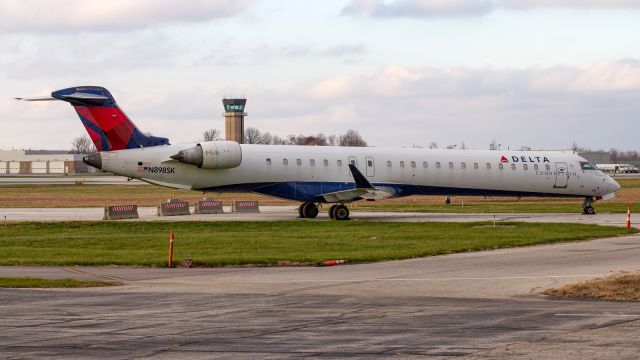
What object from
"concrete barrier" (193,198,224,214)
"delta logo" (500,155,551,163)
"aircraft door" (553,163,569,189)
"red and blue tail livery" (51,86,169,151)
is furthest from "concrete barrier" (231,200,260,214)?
"aircraft door" (553,163,569,189)

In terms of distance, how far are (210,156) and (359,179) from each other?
653 centimetres

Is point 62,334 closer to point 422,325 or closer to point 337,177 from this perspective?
point 422,325

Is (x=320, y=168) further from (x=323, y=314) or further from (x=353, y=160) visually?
(x=323, y=314)

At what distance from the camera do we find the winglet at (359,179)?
42.2m

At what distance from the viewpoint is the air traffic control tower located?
17388cm

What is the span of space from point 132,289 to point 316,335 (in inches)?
292

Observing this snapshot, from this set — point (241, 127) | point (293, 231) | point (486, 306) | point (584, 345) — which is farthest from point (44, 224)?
point (241, 127)

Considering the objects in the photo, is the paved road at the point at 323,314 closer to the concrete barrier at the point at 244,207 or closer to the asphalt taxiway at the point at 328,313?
the asphalt taxiway at the point at 328,313

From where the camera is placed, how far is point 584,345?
1302 centimetres

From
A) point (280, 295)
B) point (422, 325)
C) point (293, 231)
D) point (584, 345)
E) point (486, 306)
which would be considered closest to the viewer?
point (584, 345)

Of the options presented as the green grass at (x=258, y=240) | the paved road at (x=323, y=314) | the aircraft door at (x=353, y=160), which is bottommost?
the paved road at (x=323, y=314)

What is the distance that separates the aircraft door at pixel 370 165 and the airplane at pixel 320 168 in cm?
5

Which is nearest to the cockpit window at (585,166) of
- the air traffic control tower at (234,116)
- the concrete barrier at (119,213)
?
the concrete barrier at (119,213)

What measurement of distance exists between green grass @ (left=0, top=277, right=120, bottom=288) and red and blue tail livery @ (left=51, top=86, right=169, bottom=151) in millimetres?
18796
